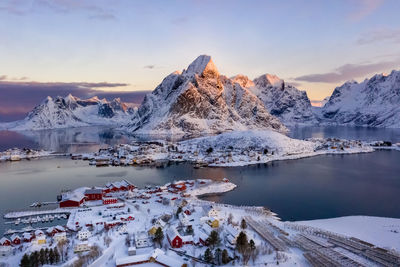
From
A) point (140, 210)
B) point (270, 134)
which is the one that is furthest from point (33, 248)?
point (270, 134)

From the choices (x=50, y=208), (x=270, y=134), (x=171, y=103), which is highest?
(x=171, y=103)

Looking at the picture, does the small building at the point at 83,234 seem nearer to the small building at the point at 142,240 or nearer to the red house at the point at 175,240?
the small building at the point at 142,240

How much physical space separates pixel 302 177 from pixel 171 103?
133 meters

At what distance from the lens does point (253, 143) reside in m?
94.9

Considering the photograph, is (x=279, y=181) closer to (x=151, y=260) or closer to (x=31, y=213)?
(x=151, y=260)

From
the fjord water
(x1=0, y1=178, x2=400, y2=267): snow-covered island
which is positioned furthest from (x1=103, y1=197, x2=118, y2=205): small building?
the fjord water

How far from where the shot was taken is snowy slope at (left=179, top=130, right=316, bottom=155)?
295ft

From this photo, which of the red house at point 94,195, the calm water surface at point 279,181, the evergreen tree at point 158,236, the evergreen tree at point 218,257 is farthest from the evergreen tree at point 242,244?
the red house at point 94,195

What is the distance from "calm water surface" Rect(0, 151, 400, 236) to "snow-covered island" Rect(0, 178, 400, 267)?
5.04 metres

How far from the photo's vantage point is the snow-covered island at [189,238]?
80.0 ft

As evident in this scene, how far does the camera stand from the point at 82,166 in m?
71.2

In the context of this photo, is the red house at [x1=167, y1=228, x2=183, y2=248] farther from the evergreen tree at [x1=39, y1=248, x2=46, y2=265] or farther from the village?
the village

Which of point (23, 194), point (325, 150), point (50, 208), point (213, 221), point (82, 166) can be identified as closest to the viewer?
point (213, 221)

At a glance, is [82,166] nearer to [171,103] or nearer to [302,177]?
[302,177]
